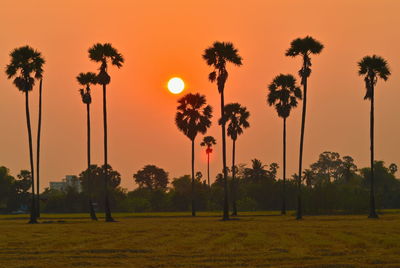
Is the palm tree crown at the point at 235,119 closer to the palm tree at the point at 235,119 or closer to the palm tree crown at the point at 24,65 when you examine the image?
the palm tree at the point at 235,119

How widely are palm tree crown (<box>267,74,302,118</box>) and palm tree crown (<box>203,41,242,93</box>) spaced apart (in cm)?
2154

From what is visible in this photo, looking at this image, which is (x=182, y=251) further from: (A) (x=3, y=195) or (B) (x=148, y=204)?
(A) (x=3, y=195)

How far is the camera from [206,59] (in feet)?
302

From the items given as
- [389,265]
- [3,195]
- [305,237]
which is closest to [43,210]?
[3,195]

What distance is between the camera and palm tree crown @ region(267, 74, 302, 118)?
11206 centimetres

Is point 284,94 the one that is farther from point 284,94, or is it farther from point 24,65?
point 24,65

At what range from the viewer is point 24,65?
88812 millimetres

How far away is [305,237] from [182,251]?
1181cm

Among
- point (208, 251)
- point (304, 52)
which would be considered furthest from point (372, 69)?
point (208, 251)

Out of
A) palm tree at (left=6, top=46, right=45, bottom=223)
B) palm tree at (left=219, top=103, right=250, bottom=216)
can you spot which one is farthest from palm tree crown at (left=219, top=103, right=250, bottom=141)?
palm tree at (left=6, top=46, right=45, bottom=223)

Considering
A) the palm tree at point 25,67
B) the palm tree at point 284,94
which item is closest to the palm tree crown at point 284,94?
the palm tree at point 284,94

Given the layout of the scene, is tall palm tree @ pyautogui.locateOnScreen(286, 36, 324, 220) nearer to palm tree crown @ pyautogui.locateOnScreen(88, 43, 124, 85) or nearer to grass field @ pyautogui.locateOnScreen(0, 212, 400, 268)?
palm tree crown @ pyautogui.locateOnScreen(88, 43, 124, 85)

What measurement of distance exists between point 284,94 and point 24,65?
4066 cm

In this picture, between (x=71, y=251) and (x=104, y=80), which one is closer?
(x=71, y=251)
